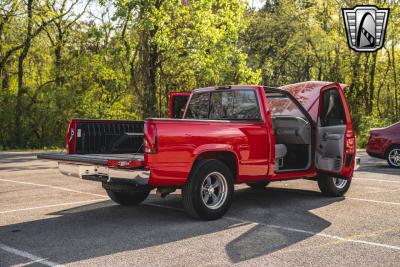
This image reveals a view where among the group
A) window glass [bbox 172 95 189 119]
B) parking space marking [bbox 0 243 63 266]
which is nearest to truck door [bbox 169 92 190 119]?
window glass [bbox 172 95 189 119]

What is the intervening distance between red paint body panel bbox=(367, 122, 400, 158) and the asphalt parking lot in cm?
538

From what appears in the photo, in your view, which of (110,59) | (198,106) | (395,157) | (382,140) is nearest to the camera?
(198,106)

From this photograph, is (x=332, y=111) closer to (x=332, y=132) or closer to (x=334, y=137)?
(x=332, y=132)

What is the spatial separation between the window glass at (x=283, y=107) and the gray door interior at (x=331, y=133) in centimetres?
41

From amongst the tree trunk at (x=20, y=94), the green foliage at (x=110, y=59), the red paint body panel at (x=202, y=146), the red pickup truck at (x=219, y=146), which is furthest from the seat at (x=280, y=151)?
the tree trunk at (x=20, y=94)

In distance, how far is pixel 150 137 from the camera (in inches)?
221

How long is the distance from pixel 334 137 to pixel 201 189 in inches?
106

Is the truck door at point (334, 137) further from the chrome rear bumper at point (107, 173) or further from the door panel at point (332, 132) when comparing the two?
the chrome rear bumper at point (107, 173)

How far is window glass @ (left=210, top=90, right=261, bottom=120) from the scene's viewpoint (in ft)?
23.5

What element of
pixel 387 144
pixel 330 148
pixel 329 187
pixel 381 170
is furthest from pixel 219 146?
pixel 387 144

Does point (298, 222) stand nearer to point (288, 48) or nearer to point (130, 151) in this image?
point (130, 151)

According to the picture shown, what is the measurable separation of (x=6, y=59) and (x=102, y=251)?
25.9m

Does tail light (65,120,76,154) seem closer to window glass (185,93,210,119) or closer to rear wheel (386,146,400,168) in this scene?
window glass (185,93,210,119)

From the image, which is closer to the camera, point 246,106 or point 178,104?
point 246,106
